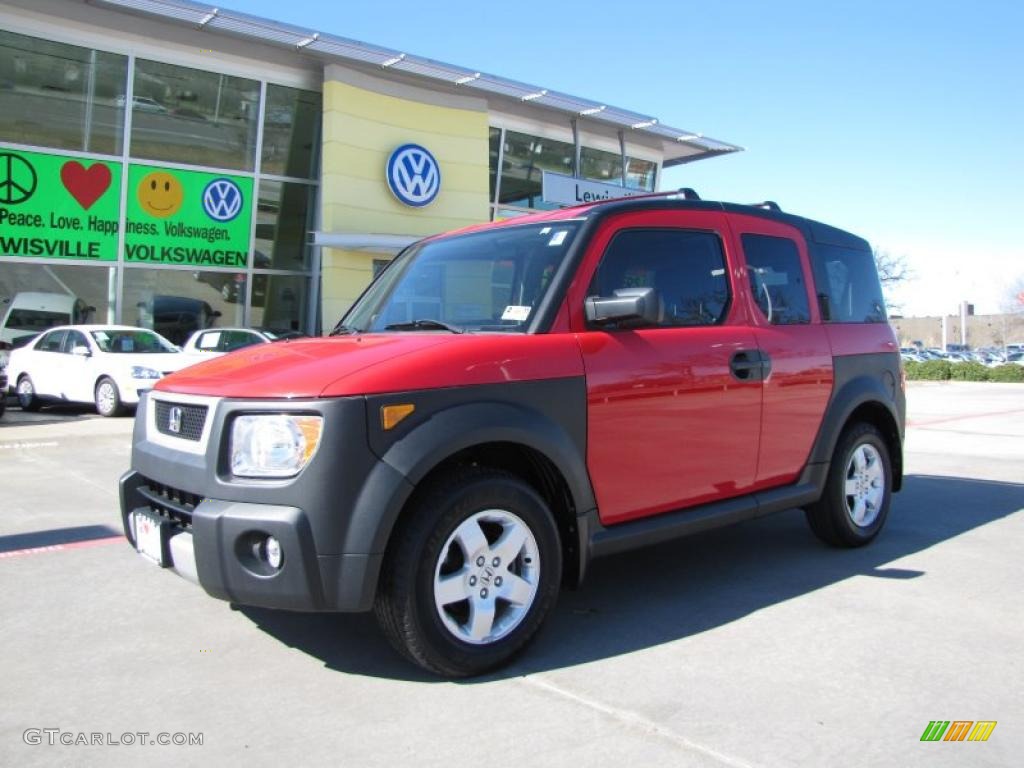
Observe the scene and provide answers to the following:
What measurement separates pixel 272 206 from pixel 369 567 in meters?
19.9

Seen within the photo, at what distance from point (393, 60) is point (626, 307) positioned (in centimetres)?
1859

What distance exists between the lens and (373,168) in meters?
21.3

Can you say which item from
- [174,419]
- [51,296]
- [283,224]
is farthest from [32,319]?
[174,419]

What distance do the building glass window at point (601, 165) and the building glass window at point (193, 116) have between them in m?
10.8

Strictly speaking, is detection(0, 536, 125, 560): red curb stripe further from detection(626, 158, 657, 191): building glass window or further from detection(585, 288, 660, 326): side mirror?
detection(626, 158, 657, 191): building glass window

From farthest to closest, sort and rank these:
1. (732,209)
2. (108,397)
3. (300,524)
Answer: (108,397) < (732,209) < (300,524)

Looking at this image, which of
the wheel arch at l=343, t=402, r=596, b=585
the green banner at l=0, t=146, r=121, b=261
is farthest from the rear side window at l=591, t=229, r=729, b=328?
the green banner at l=0, t=146, r=121, b=261

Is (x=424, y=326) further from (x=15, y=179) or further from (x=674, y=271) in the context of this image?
(x=15, y=179)

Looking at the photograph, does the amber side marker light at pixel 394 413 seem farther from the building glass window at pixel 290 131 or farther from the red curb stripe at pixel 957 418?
the building glass window at pixel 290 131

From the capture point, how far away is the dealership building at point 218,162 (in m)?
17.6

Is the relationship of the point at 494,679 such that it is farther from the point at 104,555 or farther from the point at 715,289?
the point at 104,555

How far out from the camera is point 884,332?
5582 millimetres

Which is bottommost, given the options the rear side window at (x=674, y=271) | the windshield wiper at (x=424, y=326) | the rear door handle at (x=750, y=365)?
the rear door handle at (x=750, y=365)

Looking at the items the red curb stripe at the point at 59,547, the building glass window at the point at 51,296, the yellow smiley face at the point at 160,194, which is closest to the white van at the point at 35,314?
the building glass window at the point at 51,296
